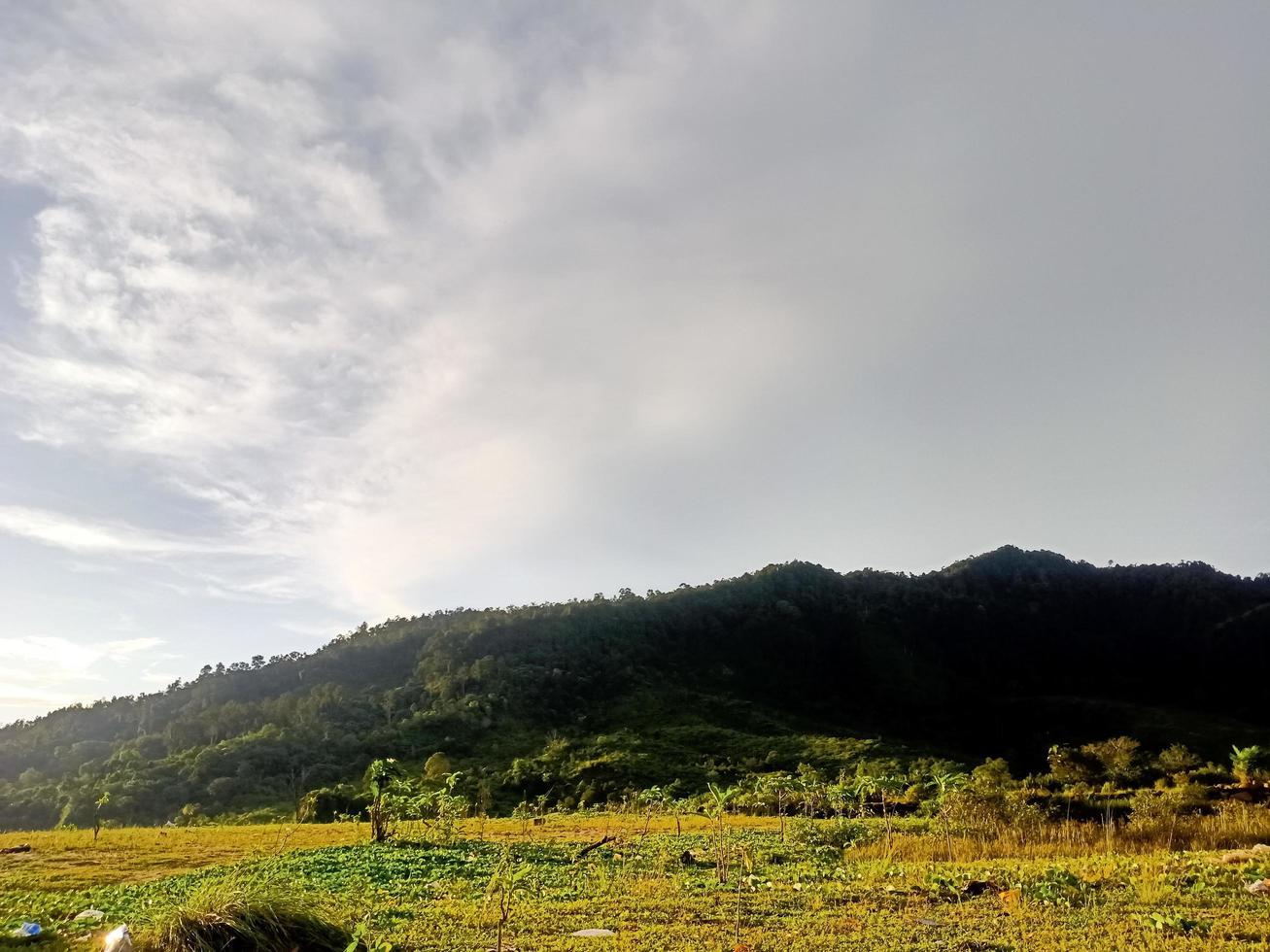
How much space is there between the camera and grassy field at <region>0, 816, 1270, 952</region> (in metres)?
13.3

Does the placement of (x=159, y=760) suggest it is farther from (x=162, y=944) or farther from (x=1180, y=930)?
(x=1180, y=930)

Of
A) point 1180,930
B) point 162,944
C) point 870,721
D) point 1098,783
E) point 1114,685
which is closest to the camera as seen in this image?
point 162,944

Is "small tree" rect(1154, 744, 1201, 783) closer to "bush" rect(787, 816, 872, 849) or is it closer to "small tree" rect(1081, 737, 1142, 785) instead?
"small tree" rect(1081, 737, 1142, 785)

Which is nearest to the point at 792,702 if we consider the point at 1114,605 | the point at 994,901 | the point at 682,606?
the point at 682,606

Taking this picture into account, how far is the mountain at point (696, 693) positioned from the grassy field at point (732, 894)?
37440 millimetres

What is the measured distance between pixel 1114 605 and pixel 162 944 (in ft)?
686

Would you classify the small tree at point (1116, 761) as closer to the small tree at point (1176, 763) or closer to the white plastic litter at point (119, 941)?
the small tree at point (1176, 763)

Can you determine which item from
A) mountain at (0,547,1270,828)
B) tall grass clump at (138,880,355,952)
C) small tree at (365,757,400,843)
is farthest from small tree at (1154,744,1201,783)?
tall grass clump at (138,880,355,952)

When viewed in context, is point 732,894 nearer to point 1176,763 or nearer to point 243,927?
point 243,927

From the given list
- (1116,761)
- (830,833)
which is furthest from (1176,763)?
(830,833)

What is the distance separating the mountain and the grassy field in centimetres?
3744

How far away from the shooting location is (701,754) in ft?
257

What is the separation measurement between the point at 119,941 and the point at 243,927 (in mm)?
2114

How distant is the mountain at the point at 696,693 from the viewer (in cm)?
7525
